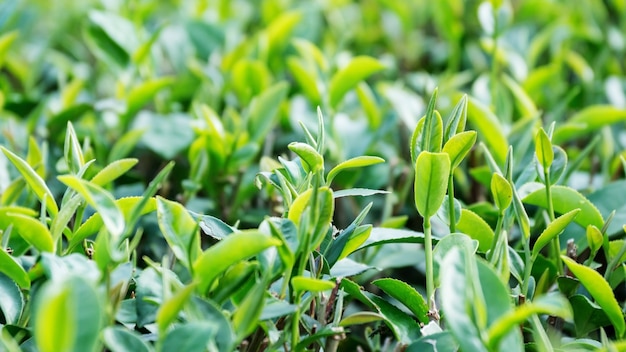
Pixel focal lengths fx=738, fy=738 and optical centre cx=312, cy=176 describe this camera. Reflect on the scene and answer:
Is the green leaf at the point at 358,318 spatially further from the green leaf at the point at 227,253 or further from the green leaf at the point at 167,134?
the green leaf at the point at 167,134

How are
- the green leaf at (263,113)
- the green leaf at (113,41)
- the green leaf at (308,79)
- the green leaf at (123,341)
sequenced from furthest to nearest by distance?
the green leaf at (113,41)
the green leaf at (308,79)
the green leaf at (263,113)
the green leaf at (123,341)

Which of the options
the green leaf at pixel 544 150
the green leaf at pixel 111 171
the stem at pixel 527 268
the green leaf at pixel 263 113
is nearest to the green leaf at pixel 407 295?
the stem at pixel 527 268

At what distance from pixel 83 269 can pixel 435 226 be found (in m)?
0.59

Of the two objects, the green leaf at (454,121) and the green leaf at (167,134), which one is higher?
the green leaf at (454,121)

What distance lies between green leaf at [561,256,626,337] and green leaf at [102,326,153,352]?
0.43m

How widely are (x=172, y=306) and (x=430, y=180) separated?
1.02ft

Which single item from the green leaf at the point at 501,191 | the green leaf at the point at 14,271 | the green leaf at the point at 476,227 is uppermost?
the green leaf at the point at 501,191

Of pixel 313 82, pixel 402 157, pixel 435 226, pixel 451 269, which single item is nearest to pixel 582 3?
pixel 402 157

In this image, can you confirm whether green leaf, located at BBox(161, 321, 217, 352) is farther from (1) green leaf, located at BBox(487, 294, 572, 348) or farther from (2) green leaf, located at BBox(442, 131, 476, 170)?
(2) green leaf, located at BBox(442, 131, 476, 170)

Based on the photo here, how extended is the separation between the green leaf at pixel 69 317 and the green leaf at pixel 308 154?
0.27 meters

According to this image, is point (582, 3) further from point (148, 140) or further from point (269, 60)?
point (148, 140)

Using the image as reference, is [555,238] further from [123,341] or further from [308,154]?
[123,341]

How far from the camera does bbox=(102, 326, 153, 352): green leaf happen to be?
0.63m

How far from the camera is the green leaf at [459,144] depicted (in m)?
0.80
